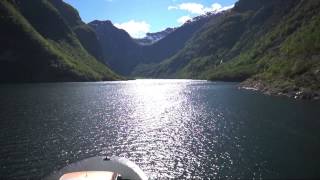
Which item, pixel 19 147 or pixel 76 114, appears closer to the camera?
pixel 19 147

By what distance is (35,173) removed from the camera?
62281 mm

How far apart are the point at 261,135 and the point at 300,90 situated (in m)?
92.9

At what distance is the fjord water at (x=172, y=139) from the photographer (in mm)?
66375

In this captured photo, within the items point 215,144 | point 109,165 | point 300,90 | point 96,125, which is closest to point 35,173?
point 109,165

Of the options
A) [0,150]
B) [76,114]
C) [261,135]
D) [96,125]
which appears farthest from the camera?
[76,114]

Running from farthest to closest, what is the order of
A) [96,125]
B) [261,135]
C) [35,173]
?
[96,125] → [261,135] → [35,173]

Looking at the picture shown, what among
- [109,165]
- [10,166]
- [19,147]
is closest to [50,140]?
[19,147]

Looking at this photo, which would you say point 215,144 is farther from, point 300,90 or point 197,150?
point 300,90

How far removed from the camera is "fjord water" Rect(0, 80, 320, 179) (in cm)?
6638

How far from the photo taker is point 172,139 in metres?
91.5

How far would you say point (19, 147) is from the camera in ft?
260

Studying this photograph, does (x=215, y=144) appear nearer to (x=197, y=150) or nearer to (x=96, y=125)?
(x=197, y=150)

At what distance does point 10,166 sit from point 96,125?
148 feet

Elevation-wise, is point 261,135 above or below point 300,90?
below
